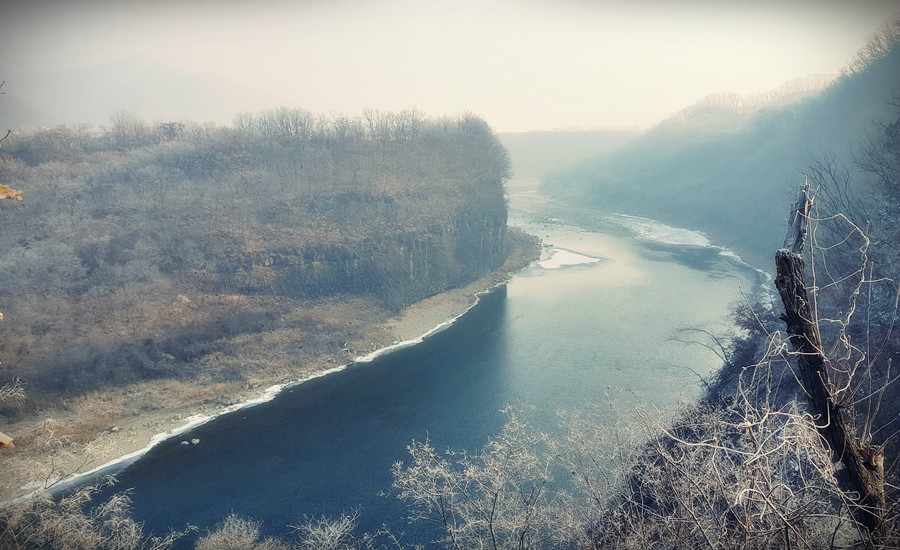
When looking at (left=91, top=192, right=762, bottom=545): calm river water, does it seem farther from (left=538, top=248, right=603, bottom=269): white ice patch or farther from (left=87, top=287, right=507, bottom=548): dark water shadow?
(left=538, top=248, right=603, bottom=269): white ice patch

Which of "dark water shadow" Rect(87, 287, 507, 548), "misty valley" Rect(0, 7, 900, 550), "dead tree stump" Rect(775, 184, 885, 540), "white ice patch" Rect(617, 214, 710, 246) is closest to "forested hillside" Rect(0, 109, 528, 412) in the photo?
"misty valley" Rect(0, 7, 900, 550)

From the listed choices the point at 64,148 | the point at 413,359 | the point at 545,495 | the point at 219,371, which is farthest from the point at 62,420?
the point at 64,148

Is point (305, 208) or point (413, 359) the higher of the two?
point (305, 208)

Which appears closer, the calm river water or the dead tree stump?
the dead tree stump

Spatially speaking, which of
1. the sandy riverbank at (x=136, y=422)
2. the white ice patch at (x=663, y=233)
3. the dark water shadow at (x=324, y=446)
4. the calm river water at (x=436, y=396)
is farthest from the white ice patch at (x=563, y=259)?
the dark water shadow at (x=324, y=446)

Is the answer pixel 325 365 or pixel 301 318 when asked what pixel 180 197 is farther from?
pixel 325 365
